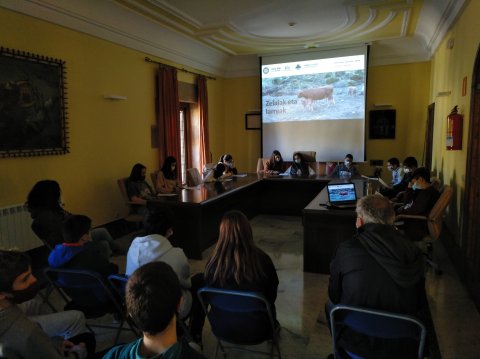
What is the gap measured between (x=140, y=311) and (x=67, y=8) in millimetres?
4414

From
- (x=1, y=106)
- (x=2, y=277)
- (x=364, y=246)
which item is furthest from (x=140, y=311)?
(x=1, y=106)

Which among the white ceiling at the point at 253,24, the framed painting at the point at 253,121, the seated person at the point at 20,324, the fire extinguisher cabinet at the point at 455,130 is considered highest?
Answer: the white ceiling at the point at 253,24

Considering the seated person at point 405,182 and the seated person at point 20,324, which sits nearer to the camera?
the seated person at point 20,324

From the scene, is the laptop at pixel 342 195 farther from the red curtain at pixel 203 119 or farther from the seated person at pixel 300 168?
the red curtain at pixel 203 119

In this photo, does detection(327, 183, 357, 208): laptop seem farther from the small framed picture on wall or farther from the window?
the small framed picture on wall

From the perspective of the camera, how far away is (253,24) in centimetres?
588

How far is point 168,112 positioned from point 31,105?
2595mm

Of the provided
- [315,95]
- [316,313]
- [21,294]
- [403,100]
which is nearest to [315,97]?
[315,95]

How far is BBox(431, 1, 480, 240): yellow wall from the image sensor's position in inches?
140

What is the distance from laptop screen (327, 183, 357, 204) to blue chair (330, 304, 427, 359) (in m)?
2.09

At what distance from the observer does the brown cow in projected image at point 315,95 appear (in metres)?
7.58

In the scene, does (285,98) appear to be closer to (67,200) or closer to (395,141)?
(395,141)

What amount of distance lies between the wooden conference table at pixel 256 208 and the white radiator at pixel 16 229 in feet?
4.27

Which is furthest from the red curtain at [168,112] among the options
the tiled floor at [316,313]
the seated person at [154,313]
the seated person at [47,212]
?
the seated person at [154,313]
